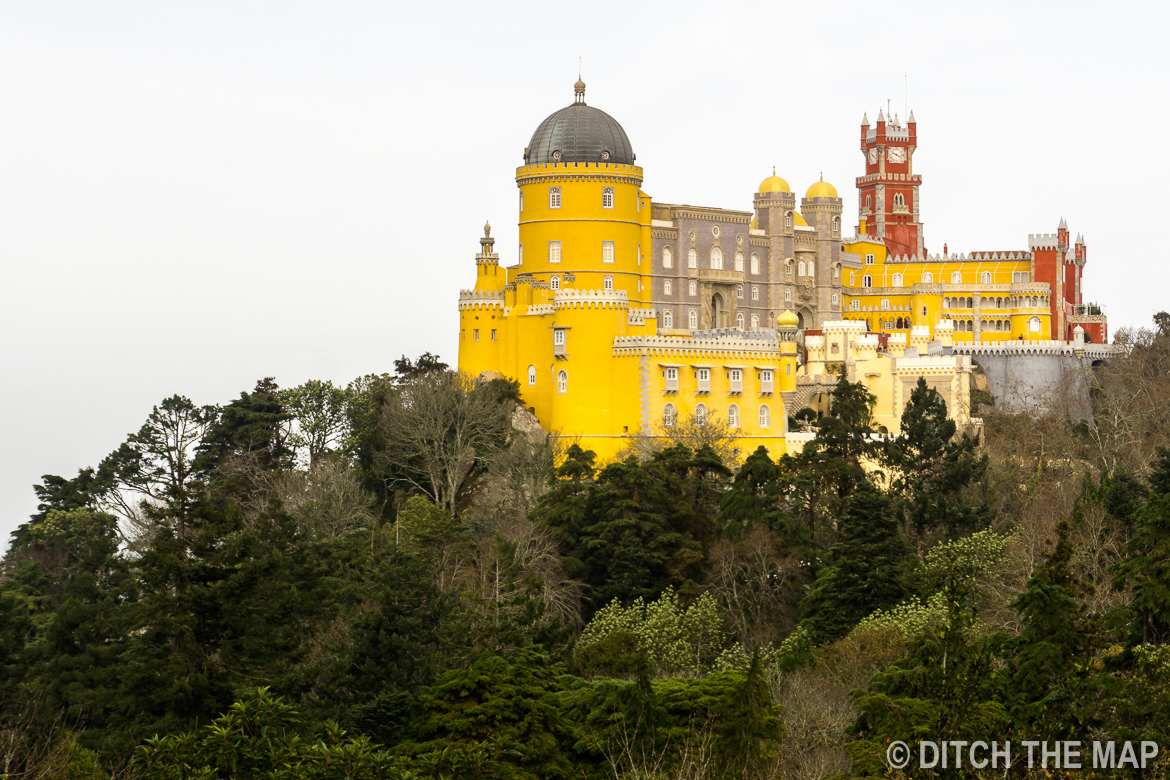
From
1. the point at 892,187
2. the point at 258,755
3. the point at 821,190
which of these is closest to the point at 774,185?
the point at 821,190

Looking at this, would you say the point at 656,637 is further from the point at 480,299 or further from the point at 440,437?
the point at 480,299

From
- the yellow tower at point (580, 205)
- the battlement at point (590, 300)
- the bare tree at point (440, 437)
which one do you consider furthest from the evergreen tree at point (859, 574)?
the yellow tower at point (580, 205)

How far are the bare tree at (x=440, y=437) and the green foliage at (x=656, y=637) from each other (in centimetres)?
1386

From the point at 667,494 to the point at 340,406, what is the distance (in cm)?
1722

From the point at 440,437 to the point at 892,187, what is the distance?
48676 mm

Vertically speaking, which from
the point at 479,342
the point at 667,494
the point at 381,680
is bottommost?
the point at 381,680

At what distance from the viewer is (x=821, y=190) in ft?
272

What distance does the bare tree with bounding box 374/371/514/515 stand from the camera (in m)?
58.7

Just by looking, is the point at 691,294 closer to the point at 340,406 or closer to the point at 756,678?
the point at 340,406

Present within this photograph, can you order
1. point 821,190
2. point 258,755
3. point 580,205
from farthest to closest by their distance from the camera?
point 821,190
point 580,205
point 258,755

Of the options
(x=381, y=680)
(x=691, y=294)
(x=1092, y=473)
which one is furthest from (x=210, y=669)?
(x=691, y=294)

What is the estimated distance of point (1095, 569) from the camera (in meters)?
40.3

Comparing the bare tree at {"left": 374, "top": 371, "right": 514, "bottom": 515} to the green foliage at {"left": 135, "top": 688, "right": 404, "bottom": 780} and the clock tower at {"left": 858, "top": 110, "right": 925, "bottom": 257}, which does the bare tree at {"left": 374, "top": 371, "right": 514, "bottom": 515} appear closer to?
the green foliage at {"left": 135, "top": 688, "right": 404, "bottom": 780}

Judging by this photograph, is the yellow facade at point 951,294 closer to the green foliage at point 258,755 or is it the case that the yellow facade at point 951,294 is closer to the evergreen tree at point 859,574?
the evergreen tree at point 859,574
